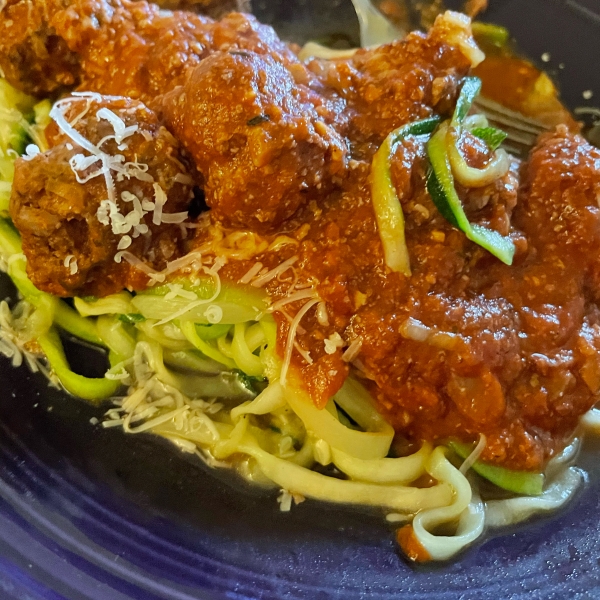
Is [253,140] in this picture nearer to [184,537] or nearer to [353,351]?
[353,351]

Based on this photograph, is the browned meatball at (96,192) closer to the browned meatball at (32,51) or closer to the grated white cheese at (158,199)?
the grated white cheese at (158,199)

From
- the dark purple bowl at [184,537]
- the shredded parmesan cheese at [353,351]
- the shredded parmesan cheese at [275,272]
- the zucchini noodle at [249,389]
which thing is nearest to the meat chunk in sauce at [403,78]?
the zucchini noodle at [249,389]

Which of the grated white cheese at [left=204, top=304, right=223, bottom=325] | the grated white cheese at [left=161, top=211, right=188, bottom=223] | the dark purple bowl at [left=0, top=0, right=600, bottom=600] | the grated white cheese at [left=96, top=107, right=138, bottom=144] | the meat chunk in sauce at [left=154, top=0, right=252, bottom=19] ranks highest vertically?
the meat chunk in sauce at [left=154, top=0, right=252, bottom=19]

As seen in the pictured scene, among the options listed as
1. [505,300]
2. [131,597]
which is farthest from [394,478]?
[131,597]

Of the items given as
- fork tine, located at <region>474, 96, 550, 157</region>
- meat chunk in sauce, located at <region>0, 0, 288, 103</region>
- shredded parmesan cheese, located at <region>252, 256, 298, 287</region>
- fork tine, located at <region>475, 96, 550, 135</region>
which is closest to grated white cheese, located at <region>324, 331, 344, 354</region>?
shredded parmesan cheese, located at <region>252, 256, 298, 287</region>

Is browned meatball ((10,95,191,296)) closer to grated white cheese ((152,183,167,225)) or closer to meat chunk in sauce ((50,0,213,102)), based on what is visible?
grated white cheese ((152,183,167,225))

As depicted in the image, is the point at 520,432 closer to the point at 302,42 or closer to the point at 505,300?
the point at 505,300
